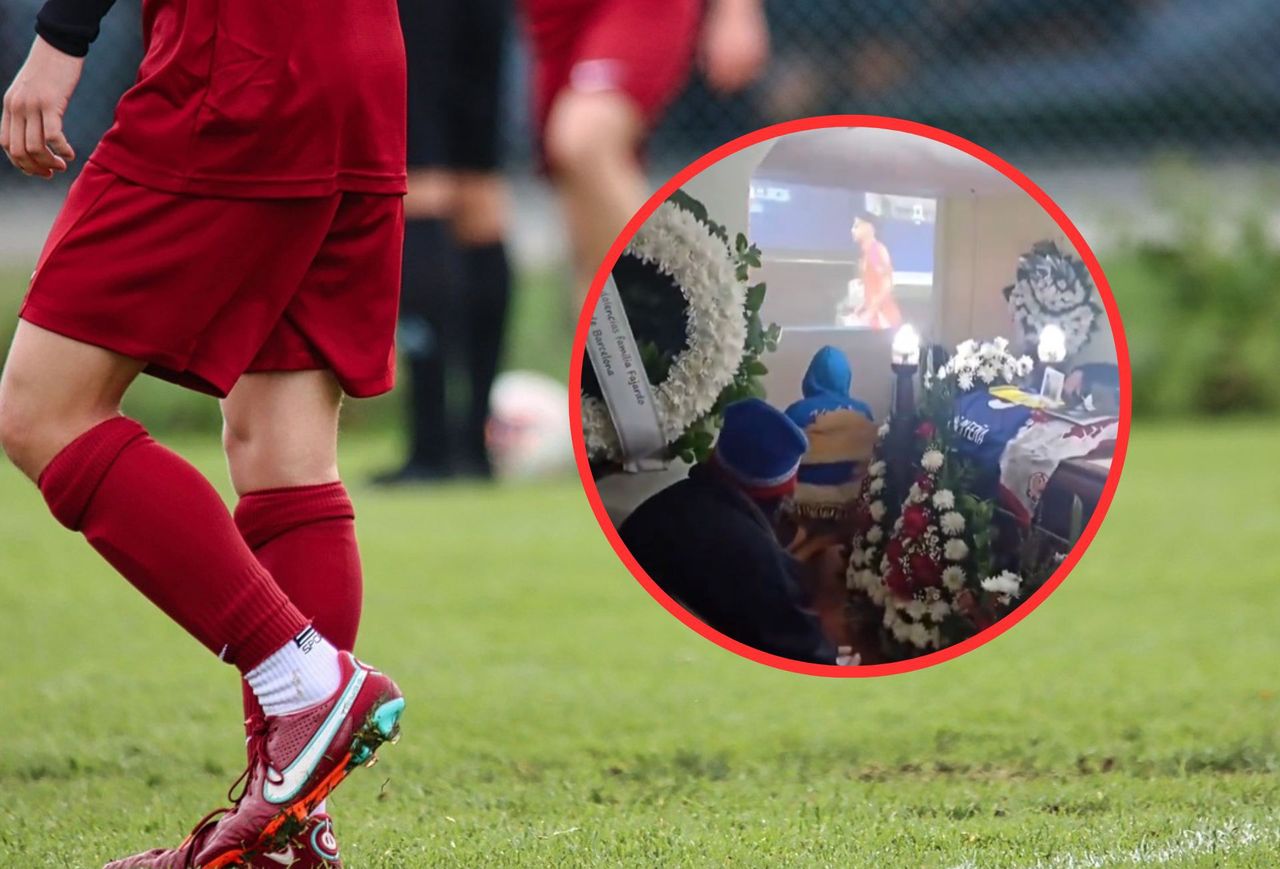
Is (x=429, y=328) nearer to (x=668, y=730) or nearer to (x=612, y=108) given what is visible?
(x=612, y=108)

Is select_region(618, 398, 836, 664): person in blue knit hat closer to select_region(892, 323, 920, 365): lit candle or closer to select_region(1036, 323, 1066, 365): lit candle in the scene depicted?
select_region(892, 323, 920, 365): lit candle

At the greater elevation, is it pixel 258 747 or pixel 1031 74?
pixel 1031 74

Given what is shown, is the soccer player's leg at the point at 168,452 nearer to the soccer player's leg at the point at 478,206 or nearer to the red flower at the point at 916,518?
the red flower at the point at 916,518

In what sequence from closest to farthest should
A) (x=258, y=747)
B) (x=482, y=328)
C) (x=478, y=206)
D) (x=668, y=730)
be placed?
→ (x=258, y=747)
(x=668, y=730)
(x=482, y=328)
(x=478, y=206)

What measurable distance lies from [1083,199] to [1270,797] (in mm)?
5465

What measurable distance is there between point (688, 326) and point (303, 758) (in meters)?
0.68

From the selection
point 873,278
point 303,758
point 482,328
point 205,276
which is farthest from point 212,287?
point 482,328

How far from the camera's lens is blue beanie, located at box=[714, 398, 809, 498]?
7.06ft

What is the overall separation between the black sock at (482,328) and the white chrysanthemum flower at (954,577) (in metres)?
3.57

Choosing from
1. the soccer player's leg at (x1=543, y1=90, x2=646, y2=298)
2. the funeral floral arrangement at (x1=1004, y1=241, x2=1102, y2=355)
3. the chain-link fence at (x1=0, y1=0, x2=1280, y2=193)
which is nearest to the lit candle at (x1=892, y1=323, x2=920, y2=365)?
the funeral floral arrangement at (x1=1004, y1=241, x2=1102, y2=355)

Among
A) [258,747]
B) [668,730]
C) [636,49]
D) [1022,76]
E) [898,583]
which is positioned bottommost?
[668,730]

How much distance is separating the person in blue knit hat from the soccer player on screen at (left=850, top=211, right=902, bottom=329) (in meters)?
0.16

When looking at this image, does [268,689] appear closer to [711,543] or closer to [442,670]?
[711,543]

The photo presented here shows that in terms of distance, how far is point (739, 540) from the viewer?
218cm
